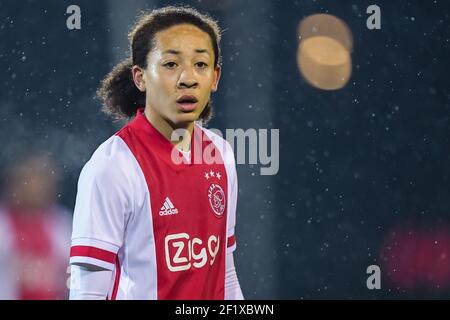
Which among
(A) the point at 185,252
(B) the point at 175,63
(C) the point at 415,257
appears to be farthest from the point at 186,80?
(C) the point at 415,257

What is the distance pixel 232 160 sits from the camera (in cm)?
167

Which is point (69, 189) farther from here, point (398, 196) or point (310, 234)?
point (398, 196)

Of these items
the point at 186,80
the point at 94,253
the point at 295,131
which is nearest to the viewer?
the point at 94,253

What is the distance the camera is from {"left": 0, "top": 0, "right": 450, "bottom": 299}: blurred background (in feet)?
8.27

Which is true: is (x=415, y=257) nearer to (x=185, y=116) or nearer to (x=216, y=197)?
(x=216, y=197)

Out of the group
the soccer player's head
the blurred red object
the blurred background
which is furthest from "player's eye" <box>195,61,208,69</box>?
the blurred red object

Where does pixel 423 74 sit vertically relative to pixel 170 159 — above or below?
above

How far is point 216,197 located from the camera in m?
1.54

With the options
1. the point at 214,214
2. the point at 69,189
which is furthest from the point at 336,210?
the point at 214,214

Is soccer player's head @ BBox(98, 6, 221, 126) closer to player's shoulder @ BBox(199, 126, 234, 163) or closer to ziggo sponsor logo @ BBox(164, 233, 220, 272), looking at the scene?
player's shoulder @ BBox(199, 126, 234, 163)

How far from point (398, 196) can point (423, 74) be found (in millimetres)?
465

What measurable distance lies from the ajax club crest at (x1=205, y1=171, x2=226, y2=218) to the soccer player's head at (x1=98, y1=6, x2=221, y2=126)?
0.46 ft

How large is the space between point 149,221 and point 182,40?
39 cm

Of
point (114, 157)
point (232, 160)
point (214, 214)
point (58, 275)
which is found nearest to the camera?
point (114, 157)
